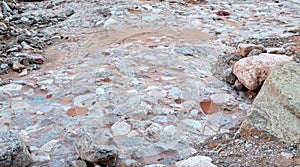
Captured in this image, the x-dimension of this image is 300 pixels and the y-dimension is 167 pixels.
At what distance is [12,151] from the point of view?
1892 millimetres

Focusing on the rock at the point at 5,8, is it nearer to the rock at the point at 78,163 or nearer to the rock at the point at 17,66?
the rock at the point at 17,66

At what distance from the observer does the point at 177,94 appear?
2.76m

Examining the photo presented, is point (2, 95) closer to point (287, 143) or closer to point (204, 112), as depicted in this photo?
point (204, 112)

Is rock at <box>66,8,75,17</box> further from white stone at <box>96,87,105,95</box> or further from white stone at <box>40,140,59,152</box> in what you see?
white stone at <box>40,140,59,152</box>

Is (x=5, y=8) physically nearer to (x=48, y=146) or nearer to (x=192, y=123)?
(x=48, y=146)

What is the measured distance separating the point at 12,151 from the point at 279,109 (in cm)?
134

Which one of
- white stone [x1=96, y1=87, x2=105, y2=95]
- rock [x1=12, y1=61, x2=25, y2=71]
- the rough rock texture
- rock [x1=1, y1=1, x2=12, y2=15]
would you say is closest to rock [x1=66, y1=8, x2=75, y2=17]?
rock [x1=1, y1=1, x2=12, y2=15]

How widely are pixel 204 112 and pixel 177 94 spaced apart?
26cm

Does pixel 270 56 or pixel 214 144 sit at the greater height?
pixel 270 56

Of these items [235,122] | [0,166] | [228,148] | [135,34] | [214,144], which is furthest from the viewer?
[135,34]

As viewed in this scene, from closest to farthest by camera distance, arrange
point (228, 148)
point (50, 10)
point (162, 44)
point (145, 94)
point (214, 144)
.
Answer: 1. point (228, 148)
2. point (214, 144)
3. point (145, 94)
4. point (162, 44)
5. point (50, 10)

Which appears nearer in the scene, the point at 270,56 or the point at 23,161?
the point at 23,161

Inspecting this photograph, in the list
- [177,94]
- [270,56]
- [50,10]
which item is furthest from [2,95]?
[50,10]

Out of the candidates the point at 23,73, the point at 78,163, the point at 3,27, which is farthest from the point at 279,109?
the point at 3,27
